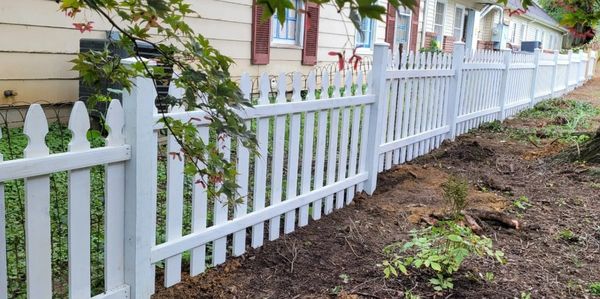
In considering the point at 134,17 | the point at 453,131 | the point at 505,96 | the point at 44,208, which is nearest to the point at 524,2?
the point at 134,17

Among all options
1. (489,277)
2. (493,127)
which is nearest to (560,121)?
(493,127)

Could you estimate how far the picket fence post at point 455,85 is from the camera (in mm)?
6562

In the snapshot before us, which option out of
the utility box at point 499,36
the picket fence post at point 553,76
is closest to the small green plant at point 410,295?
the picket fence post at point 553,76

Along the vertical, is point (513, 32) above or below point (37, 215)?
above

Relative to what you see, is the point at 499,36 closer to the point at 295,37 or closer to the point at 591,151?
the point at 295,37

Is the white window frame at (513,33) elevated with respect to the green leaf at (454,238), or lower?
elevated

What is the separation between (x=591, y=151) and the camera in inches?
226

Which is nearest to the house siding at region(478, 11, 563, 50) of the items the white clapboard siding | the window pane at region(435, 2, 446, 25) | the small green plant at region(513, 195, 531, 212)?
the window pane at region(435, 2, 446, 25)

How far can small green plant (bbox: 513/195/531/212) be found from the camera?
4.34 m

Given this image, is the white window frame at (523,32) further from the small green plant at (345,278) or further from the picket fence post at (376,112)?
the small green plant at (345,278)

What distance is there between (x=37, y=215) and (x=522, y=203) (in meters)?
3.72

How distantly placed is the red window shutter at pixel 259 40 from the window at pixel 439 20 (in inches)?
411

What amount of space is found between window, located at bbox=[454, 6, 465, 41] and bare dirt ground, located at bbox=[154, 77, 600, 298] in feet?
46.6

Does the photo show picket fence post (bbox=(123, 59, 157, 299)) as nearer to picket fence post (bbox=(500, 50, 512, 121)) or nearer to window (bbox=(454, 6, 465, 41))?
picket fence post (bbox=(500, 50, 512, 121))
